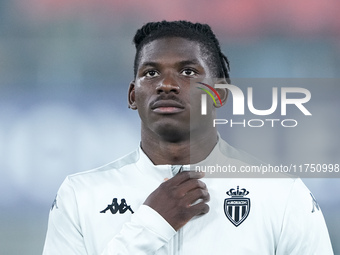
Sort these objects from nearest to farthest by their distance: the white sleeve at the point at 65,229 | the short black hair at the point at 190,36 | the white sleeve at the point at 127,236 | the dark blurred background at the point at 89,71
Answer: the white sleeve at the point at 127,236
the white sleeve at the point at 65,229
the short black hair at the point at 190,36
the dark blurred background at the point at 89,71

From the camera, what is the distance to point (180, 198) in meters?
1.86

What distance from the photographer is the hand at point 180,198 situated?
6.01 ft

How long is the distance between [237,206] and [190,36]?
0.62 m

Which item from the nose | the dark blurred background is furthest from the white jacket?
the dark blurred background

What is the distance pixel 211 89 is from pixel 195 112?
120mm

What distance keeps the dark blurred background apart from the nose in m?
1.00

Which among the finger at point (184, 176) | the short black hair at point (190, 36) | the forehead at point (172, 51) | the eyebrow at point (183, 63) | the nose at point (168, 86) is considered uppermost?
the short black hair at point (190, 36)

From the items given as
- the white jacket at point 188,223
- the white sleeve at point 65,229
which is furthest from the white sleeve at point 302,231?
the white sleeve at point 65,229

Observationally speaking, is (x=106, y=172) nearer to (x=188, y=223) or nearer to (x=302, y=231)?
(x=188, y=223)

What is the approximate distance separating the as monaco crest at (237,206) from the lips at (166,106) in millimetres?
348

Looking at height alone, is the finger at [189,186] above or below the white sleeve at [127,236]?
above

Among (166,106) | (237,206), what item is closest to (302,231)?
(237,206)

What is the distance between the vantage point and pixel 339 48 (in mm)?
3127

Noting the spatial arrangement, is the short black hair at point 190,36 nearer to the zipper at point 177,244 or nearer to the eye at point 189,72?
the eye at point 189,72
